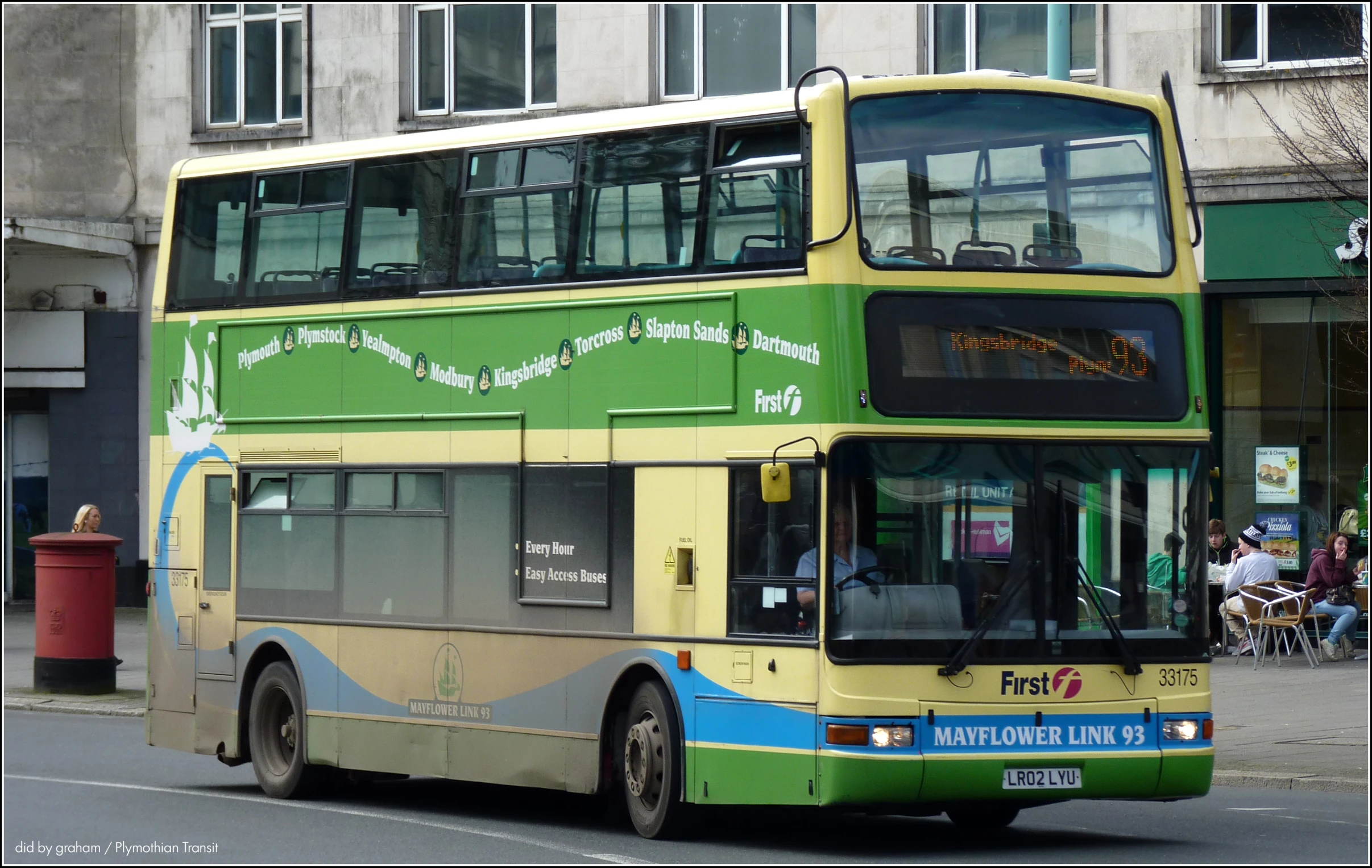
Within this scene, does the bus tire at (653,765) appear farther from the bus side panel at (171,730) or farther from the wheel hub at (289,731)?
the bus side panel at (171,730)

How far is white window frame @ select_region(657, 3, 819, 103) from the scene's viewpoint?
26547 mm

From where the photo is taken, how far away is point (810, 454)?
10609mm

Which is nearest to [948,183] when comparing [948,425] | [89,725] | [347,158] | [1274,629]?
[948,425]

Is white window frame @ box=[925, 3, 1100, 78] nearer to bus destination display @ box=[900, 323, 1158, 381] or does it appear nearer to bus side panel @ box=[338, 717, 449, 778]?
bus side panel @ box=[338, 717, 449, 778]

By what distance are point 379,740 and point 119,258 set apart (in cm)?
1894

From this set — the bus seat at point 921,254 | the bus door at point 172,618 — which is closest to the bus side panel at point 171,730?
the bus door at point 172,618

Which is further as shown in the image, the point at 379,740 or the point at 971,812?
the point at 379,740

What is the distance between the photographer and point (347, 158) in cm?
1391

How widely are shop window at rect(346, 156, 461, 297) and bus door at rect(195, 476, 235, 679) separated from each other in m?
2.00

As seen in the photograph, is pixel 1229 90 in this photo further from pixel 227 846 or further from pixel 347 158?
pixel 227 846

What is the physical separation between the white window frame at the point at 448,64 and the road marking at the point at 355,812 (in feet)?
48.8

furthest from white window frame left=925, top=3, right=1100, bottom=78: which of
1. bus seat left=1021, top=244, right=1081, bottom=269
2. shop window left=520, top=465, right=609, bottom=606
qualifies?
bus seat left=1021, top=244, right=1081, bottom=269

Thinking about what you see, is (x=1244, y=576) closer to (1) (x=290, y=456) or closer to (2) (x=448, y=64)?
(1) (x=290, y=456)

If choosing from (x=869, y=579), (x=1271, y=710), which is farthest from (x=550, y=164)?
(x=1271, y=710)
